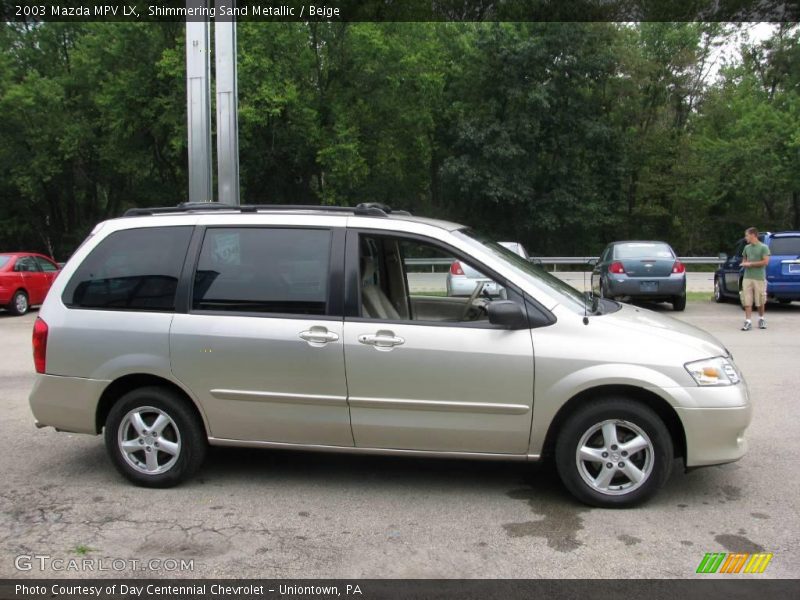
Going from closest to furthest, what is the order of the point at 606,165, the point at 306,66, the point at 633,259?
the point at 633,259 < the point at 306,66 < the point at 606,165

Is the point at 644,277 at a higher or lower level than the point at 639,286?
higher

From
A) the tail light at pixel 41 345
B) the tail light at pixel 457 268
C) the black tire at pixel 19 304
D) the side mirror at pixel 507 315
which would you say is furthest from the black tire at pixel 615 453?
the black tire at pixel 19 304

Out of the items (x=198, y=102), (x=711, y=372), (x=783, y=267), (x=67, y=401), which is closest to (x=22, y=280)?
(x=198, y=102)

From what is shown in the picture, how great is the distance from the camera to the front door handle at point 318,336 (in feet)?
13.8

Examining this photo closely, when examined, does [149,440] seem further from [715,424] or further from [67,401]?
[715,424]

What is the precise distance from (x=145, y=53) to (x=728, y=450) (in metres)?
30.2

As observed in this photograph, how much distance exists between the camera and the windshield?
4348mm

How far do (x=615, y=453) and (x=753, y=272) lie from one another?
363 inches

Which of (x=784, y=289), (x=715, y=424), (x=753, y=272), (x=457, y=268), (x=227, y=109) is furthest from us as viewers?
(x=784, y=289)

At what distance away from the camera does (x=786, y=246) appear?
46.9ft

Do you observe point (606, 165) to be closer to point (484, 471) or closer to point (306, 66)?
point (306, 66)

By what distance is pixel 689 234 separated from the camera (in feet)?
121

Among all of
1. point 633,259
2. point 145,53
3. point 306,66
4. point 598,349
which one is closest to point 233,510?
point 598,349

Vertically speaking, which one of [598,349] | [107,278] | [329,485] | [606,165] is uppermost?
[606,165]
